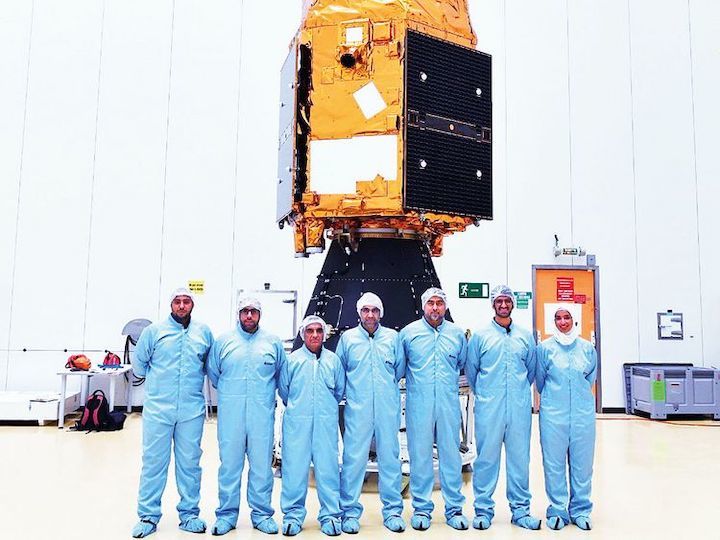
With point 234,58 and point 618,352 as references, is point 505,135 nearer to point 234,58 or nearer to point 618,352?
point 618,352

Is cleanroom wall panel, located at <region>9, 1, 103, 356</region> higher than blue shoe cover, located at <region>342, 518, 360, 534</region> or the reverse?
higher

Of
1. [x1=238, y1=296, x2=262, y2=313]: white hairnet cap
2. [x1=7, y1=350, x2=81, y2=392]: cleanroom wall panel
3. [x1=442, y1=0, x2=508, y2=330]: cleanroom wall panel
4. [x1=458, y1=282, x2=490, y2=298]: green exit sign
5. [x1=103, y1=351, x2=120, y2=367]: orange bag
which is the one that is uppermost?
[x1=442, y1=0, x2=508, y2=330]: cleanroom wall panel

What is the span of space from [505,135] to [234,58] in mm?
3925

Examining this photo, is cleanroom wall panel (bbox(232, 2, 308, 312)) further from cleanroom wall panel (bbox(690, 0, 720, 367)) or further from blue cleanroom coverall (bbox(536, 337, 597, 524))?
cleanroom wall panel (bbox(690, 0, 720, 367))

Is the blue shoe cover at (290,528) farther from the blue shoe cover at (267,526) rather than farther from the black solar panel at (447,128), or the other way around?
the black solar panel at (447,128)

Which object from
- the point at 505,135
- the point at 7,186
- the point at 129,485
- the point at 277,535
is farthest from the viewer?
the point at 505,135

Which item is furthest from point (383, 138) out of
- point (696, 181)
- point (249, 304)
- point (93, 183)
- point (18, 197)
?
point (696, 181)

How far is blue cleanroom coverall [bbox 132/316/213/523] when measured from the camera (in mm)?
3355

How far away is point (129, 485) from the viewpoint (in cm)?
439

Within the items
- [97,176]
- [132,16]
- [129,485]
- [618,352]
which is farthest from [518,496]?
[132,16]

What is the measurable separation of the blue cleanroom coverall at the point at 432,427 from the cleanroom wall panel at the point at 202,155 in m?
4.49

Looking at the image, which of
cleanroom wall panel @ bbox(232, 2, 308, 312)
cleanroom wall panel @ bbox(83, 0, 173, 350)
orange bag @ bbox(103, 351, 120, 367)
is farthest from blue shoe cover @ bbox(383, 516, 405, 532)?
cleanroom wall panel @ bbox(83, 0, 173, 350)

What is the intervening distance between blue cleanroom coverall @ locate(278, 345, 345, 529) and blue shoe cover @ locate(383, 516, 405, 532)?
1.02 ft

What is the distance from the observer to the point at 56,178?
755cm
